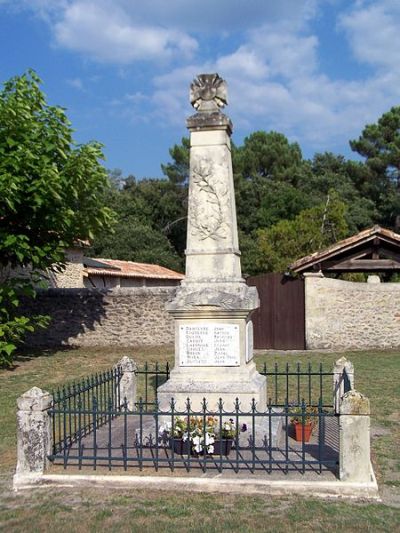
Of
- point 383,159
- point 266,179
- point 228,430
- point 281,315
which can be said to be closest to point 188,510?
point 228,430

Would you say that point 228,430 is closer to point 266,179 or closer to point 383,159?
point 383,159

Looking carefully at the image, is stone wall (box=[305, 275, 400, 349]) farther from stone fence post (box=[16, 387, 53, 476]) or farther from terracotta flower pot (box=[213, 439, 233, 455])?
stone fence post (box=[16, 387, 53, 476])

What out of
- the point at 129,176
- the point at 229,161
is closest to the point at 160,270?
the point at 129,176

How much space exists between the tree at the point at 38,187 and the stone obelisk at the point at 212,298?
6.80 meters

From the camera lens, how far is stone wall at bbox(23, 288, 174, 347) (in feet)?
65.7

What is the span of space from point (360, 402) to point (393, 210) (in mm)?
32905

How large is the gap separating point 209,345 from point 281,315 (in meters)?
11.8

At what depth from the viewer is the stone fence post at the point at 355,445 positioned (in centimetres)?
574

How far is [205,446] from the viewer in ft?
20.5

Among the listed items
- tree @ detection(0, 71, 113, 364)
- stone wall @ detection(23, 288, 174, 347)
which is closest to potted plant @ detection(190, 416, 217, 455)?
tree @ detection(0, 71, 113, 364)

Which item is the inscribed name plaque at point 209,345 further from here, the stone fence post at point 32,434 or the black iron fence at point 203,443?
the stone fence post at point 32,434

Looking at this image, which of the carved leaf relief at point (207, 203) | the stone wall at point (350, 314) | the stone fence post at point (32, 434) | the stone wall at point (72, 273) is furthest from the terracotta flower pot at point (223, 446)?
the stone wall at point (72, 273)

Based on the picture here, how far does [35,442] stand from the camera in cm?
618

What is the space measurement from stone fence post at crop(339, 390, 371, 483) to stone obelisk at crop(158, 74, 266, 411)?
59.5 inches
